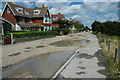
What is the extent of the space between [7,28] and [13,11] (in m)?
8.72

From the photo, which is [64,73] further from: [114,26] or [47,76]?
[114,26]

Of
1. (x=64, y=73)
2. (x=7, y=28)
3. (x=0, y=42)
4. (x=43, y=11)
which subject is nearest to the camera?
(x=64, y=73)

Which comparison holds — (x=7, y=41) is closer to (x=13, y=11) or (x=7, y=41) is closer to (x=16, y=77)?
(x=16, y=77)

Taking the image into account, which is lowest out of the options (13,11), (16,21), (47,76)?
(47,76)

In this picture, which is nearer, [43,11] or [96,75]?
[96,75]

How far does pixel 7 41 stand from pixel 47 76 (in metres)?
12.8

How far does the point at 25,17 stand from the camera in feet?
114

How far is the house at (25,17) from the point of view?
3079 cm

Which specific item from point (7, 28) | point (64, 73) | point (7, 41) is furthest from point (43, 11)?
point (64, 73)

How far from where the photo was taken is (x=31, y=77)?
502 cm

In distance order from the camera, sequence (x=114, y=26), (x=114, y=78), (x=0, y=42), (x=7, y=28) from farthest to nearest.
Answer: (x=7, y=28) < (x=114, y=26) < (x=0, y=42) < (x=114, y=78)

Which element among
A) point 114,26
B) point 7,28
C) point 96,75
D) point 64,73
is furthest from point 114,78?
point 7,28

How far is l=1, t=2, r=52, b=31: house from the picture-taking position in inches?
1212

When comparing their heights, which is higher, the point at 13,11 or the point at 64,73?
the point at 13,11
